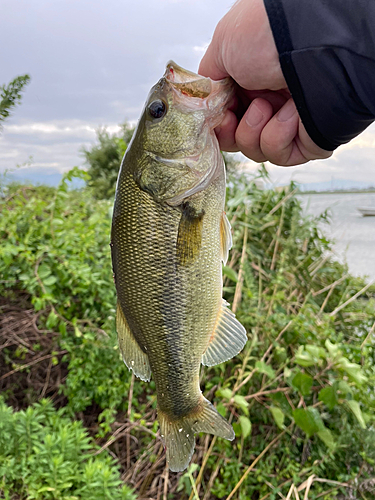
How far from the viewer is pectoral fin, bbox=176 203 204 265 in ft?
3.69

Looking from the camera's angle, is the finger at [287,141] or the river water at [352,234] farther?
the river water at [352,234]

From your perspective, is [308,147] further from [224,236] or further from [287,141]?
[224,236]

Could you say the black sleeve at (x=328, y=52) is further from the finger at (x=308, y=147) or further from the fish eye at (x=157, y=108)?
the fish eye at (x=157, y=108)

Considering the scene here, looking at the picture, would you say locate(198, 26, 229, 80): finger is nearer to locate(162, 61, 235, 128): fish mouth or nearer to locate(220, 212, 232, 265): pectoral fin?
locate(162, 61, 235, 128): fish mouth

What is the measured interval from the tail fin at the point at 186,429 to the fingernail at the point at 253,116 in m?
1.00

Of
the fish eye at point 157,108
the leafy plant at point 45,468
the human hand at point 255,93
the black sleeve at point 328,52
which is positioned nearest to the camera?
the black sleeve at point 328,52

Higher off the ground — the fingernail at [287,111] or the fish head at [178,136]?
the fingernail at [287,111]

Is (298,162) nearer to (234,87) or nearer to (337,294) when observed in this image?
(234,87)

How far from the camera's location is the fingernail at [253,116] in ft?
4.25

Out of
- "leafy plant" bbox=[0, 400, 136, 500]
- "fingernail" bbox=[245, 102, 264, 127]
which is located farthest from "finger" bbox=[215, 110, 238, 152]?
"leafy plant" bbox=[0, 400, 136, 500]

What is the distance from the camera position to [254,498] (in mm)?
2521

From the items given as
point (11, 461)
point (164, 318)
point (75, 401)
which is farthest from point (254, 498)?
point (164, 318)

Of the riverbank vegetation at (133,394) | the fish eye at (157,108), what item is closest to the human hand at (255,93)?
the fish eye at (157,108)

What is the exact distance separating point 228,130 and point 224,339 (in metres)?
0.79
